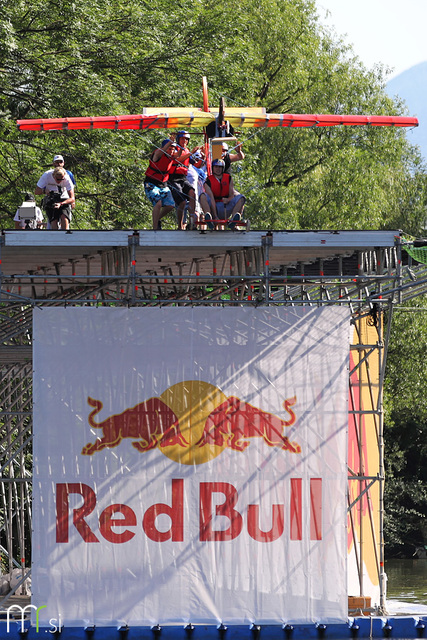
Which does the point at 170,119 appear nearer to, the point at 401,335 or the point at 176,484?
the point at 176,484

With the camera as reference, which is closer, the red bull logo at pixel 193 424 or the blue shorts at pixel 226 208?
the red bull logo at pixel 193 424

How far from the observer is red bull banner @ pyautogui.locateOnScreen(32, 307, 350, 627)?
14.9 m

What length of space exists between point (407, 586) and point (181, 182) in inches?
579

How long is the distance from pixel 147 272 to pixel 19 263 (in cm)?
243

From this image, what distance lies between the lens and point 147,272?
1931 centimetres

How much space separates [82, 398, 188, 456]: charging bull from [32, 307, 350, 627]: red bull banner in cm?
1

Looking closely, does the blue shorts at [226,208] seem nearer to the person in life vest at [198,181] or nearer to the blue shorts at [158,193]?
the person in life vest at [198,181]

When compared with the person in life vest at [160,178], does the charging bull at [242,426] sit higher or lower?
lower

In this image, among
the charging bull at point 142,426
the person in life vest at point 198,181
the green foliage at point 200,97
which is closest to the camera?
the charging bull at point 142,426

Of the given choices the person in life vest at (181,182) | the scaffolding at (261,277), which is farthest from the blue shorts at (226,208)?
the person in life vest at (181,182)

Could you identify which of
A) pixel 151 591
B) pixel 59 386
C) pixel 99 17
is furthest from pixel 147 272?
pixel 99 17

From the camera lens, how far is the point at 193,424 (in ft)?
50.3

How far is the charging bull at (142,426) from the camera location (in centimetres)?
1518

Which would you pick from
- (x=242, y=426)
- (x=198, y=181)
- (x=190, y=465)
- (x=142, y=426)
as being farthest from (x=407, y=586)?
(x=142, y=426)
